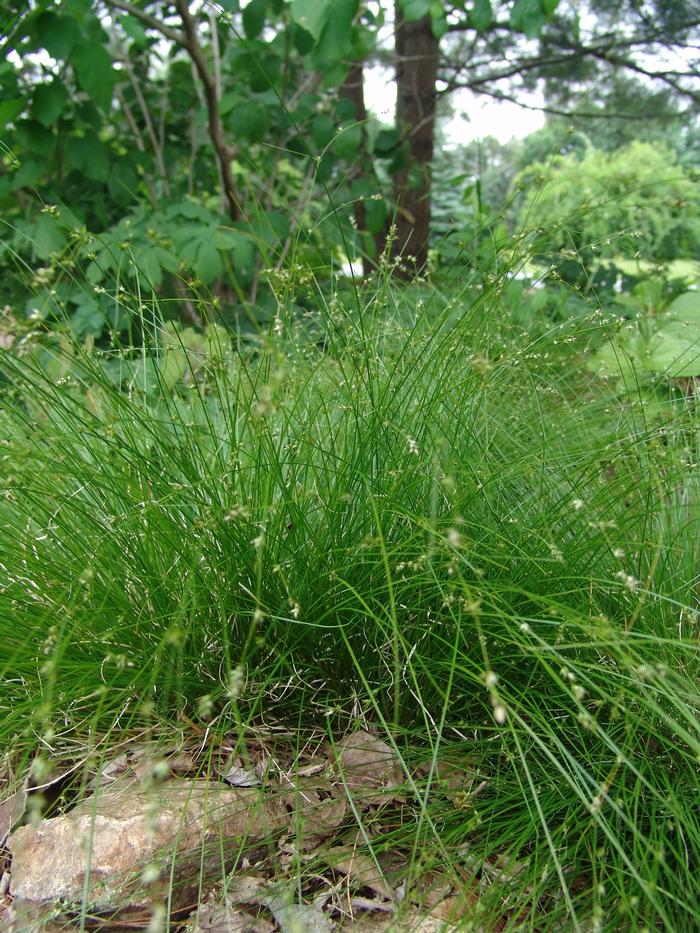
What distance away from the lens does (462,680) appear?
Answer: 1.32 metres

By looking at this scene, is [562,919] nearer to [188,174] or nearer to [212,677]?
[212,677]

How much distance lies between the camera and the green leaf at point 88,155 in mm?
3346

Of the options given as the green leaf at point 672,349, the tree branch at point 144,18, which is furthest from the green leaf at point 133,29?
the green leaf at point 672,349

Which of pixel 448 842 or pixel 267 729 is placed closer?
pixel 448 842

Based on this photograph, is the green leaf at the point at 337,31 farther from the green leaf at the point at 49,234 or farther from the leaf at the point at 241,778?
the leaf at the point at 241,778

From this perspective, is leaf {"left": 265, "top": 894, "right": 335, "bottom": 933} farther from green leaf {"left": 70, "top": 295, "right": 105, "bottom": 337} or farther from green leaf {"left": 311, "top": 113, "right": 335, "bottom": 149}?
green leaf {"left": 311, "top": 113, "right": 335, "bottom": 149}

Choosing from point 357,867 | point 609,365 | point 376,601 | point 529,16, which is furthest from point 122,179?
point 357,867

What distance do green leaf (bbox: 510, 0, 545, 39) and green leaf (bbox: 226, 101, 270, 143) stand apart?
1080mm

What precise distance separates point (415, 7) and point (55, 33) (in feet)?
4.21

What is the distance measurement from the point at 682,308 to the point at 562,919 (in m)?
2.16

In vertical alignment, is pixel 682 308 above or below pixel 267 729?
above

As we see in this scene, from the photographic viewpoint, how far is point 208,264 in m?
2.91

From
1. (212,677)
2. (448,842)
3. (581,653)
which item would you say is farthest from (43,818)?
(581,653)

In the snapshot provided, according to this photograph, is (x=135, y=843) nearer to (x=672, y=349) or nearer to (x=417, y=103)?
(x=672, y=349)
